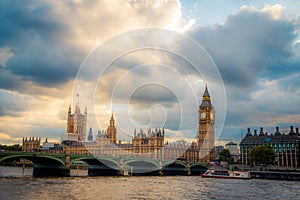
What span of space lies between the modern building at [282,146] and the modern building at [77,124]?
71.2m

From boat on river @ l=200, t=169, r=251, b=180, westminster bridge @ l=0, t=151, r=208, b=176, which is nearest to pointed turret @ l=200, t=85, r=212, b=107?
westminster bridge @ l=0, t=151, r=208, b=176

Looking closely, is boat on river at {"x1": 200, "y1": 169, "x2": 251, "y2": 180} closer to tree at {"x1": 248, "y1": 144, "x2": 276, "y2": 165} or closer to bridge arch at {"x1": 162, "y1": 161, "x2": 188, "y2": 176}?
bridge arch at {"x1": 162, "y1": 161, "x2": 188, "y2": 176}

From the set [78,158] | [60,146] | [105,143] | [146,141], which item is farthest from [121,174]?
[60,146]

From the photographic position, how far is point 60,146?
448 ft

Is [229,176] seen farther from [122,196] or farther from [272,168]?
[122,196]

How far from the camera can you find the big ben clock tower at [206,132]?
125 meters

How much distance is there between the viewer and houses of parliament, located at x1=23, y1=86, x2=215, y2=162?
10938 cm

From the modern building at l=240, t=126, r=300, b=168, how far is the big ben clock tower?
11.7 meters

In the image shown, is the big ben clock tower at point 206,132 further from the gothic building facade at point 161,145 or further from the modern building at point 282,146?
the modern building at point 282,146

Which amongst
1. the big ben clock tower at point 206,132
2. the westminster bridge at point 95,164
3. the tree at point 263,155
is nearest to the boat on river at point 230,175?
the westminster bridge at point 95,164

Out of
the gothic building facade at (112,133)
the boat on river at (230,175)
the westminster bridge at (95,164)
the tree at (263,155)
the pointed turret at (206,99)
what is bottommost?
the boat on river at (230,175)

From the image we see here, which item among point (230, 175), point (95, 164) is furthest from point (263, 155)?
point (95, 164)

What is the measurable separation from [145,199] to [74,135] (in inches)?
4829

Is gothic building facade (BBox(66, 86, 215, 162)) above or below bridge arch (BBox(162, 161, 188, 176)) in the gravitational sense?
above
